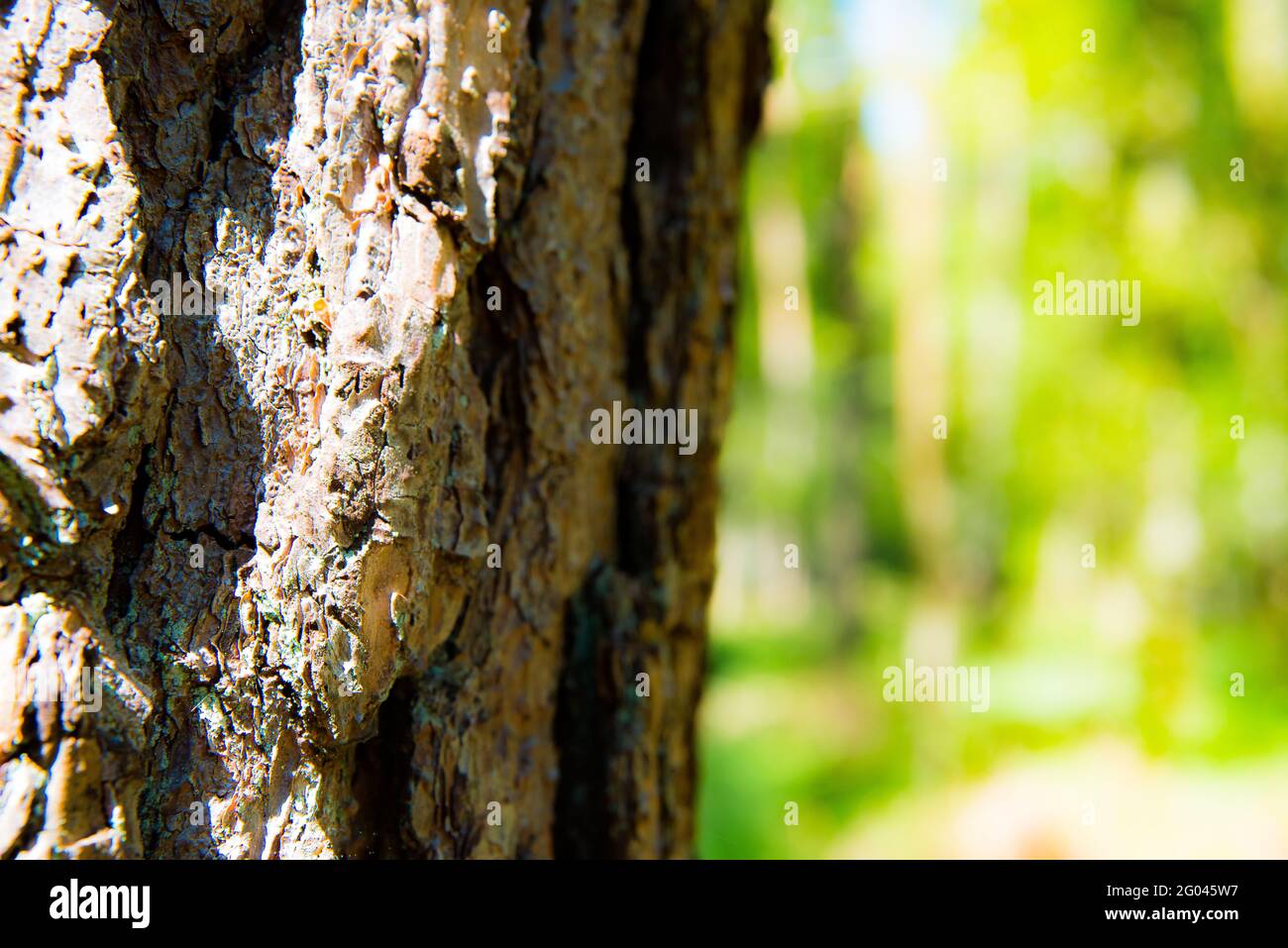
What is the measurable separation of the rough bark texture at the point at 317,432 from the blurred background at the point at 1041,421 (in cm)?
720

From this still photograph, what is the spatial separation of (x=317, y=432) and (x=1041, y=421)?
770 inches

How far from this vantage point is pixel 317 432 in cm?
105

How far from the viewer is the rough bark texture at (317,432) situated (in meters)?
0.90

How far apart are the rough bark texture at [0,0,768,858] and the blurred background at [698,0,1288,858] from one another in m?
7.20

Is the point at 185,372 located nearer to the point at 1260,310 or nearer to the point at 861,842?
the point at 861,842

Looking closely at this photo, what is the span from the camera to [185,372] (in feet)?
3.34

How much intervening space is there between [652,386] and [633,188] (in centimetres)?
31
